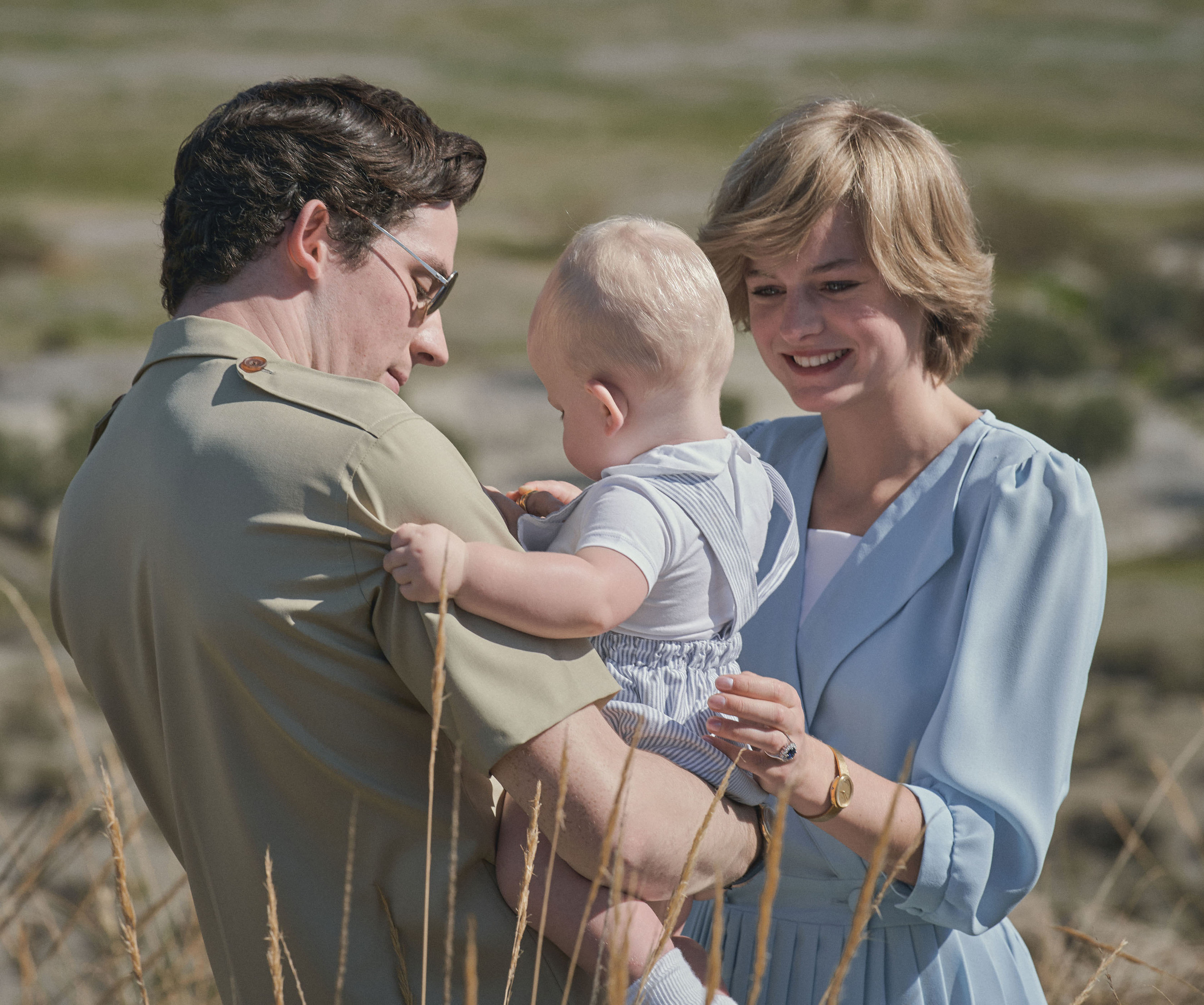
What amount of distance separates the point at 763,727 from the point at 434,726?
0.57 metres

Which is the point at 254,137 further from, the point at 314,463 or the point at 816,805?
the point at 816,805

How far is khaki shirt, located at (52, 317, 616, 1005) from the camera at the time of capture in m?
1.28

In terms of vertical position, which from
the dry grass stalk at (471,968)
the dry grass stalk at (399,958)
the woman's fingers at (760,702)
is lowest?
the dry grass stalk at (399,958)

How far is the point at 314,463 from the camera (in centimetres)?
128

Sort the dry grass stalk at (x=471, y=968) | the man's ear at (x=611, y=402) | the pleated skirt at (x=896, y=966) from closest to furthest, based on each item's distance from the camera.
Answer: the dry grass stalk at (x=471, y=968) < the man's ear at (x=611, y=402) < the pleated skirt at (x=896, y=966)

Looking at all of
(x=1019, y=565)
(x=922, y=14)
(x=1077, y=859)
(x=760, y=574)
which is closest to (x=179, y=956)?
(x=760, y=574)

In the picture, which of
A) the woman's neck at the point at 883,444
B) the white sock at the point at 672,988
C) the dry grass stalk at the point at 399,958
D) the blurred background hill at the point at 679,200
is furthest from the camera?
the blurred background hill at the point at 679,200

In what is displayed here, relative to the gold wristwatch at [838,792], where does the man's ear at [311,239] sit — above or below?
above

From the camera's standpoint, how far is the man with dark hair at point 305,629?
1.29 meters

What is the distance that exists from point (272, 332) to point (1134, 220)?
Result: 13.1m

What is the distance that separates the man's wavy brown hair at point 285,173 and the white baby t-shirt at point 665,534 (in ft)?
1.64

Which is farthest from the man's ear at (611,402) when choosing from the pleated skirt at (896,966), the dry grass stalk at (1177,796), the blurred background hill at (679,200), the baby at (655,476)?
the blurred background hill at (679,200)

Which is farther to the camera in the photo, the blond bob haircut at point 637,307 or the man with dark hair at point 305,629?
the blond bob haircut at point 637,307

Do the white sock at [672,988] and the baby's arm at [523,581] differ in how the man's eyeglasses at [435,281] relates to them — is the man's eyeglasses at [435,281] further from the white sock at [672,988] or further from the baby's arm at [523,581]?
the white sock at [672,988]
